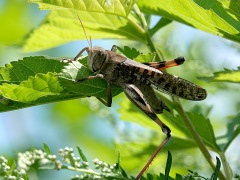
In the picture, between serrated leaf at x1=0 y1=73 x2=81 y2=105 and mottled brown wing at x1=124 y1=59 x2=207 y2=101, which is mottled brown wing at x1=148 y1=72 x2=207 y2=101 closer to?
mottled brown wing at x1=124 y1=59 x2=207 y2=101

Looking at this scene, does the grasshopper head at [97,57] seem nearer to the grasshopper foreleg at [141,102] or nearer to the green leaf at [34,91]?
the grasshopper foreleg at [141,102]

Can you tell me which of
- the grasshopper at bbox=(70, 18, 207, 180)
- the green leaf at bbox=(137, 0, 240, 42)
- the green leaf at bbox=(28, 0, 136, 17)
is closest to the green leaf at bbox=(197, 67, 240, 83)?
the green leaf at bbox=(137, 0, 240, 42)

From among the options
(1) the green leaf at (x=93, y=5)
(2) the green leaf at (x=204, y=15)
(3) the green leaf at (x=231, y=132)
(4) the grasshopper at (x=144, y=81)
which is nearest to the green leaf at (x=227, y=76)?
(2) the green leaf at (x=204, y=15)

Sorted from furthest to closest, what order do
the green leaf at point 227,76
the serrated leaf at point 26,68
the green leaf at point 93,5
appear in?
the green leaf at point 227,76 → the green leaf at point 93,5 → the serrated leaf at point 26,68

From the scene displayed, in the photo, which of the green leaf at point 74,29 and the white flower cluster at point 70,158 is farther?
the green leaf at point 74,29

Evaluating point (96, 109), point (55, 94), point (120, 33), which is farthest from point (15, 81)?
point (96, 109)

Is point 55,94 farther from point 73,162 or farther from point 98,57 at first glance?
point 98,57

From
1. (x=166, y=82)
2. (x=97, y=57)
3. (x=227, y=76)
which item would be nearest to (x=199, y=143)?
(x=227, y=76)

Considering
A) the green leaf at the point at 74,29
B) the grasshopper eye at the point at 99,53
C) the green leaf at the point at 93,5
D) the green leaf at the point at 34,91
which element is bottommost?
the green leaf at the point at 34,91
